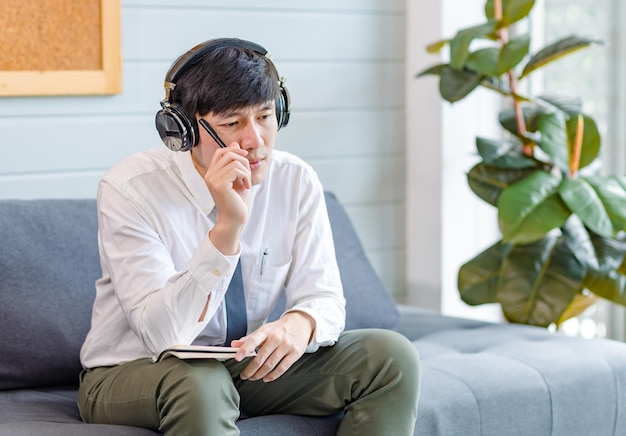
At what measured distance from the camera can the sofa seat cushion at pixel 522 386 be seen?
2.13 metres

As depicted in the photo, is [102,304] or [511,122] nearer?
[102,304]

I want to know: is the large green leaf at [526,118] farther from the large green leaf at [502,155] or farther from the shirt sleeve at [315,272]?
the shirt sleeve at [315,272]

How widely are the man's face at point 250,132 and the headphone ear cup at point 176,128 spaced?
2 cm

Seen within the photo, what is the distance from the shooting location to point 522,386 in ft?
7.29

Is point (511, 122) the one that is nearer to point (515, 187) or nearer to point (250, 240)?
point (515, 187)

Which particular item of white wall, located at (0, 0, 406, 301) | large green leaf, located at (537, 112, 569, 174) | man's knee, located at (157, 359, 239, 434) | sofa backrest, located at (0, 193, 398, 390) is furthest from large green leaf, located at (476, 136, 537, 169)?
man's knee, located at (157, 359, 239, 434)

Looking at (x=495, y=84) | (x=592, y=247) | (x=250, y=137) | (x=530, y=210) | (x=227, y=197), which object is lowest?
(x=592, y=247)

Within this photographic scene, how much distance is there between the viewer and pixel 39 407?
2.05m

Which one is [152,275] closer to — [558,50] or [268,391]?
[268,391]

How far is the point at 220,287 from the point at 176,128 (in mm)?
303

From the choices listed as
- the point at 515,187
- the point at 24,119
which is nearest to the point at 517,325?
the point at 515,187

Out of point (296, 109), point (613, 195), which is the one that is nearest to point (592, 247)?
point (613, 195)

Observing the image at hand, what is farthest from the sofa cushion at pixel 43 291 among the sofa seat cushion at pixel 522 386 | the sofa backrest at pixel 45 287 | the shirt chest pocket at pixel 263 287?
the sofa seat cushion at pixel 522 386

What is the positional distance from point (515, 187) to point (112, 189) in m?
1.19
